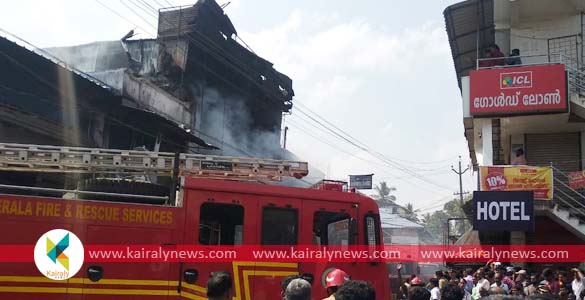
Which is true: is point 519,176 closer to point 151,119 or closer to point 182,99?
point 151,119

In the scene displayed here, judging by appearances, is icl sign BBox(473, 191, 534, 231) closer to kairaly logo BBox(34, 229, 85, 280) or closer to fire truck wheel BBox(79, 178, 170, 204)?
fire truck wheel BBox(79, 178, 170, 204)

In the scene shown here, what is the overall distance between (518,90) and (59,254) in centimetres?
1305

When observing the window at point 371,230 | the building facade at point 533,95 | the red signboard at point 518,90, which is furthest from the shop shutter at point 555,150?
the window at point 371,230

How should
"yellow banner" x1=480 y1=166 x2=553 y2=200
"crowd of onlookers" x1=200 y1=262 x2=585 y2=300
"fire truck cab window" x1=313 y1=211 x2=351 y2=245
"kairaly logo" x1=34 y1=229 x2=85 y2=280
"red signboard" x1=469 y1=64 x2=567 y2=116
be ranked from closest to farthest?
"crowd of onlookers" x1=200 y1=262 x2=585 y2=300, "kairaly logo" x1=34 y1=229 x2=85 y2=280, "fire truck cab window" x1=313 y1=211 x2=351 y2=245, "yellow banner" x1=480 y1=166 x2=553 y2=200, "red signboard" x1=469 y1=64 x2=567 y2=116

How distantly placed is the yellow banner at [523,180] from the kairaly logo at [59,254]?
10.9 m

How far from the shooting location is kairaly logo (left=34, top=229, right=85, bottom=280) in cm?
616

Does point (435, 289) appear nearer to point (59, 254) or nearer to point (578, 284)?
point (578, 284)

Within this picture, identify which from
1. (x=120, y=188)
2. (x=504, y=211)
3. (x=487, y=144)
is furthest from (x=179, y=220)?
(x=487, y=144)

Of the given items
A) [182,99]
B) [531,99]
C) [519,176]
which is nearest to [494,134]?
[531,99]

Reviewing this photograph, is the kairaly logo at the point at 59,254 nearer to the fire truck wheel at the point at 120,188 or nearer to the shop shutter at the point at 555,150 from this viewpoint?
the fire truck wheel at the point at 120,188

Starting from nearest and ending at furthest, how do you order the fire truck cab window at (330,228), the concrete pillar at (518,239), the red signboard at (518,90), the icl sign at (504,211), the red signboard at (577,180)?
the fire truck cab window at (330,228), the icl sign at (504,211), the red signboard at (577,180), the red signboard at (518,90), the concrete pillar at (518,239)

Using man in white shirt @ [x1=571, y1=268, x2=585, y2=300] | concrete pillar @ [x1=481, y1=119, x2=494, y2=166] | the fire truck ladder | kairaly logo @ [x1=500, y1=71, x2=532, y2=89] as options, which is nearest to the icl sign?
concrete pillar @ [x1=481, y1=119, x2=494, y2=166]

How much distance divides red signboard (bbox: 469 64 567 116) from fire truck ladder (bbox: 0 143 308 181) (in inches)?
379

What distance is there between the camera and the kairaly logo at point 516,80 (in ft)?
49.5
